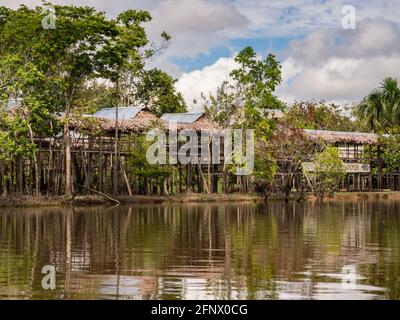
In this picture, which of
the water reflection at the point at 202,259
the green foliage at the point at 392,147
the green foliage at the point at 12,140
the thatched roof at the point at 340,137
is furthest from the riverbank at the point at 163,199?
the water reflection at the point at 202,259

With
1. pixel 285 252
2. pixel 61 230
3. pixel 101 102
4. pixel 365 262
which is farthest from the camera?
pixel 101 102

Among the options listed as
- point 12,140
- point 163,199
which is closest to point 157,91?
point 163,199

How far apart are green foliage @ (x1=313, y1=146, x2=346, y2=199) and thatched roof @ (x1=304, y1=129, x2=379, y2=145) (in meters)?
1.81

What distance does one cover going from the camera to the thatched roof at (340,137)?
5391 cm

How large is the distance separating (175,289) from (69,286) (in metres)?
1.58

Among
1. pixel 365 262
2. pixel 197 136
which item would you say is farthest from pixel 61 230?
pixel 197 136

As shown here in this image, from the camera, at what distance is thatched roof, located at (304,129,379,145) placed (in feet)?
177

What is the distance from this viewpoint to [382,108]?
7150 centimetres

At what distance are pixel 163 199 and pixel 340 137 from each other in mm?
16541

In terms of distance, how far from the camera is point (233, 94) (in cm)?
5156

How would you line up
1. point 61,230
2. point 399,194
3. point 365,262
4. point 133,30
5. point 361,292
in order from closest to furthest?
point 361,292 < point 365,262 < point 61,230 < point 133,30 < point 399,194

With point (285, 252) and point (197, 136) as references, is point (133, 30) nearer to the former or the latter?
point (197, 136)

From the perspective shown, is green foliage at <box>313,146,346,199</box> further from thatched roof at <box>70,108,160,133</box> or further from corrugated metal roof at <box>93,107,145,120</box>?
corrugated metal roof at <box>93,107,145,120</box>

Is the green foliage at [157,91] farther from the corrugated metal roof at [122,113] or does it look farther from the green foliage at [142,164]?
the green foliage at [142,164]
